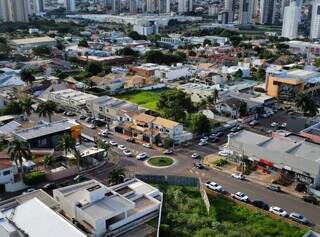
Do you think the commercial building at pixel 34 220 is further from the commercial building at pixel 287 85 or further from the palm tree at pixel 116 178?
the commercial building at pixel 287 85

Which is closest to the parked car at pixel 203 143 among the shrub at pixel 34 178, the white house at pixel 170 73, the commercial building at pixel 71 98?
the shrub at pixel 34 178

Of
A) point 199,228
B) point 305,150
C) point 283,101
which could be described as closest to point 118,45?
point 283,101

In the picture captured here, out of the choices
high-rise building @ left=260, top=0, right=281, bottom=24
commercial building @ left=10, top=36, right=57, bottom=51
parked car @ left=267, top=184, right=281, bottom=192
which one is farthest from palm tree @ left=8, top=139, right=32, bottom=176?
high-rise building @ left=260, top=0, right=281, bottom=24

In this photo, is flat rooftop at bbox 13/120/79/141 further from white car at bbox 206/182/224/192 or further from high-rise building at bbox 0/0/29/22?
high-rise building at bbox 0/0/29/22

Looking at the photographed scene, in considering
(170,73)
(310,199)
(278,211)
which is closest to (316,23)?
(170,73)

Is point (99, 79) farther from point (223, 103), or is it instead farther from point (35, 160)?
point (35, 160)

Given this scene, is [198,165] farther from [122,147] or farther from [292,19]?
[292,19]
